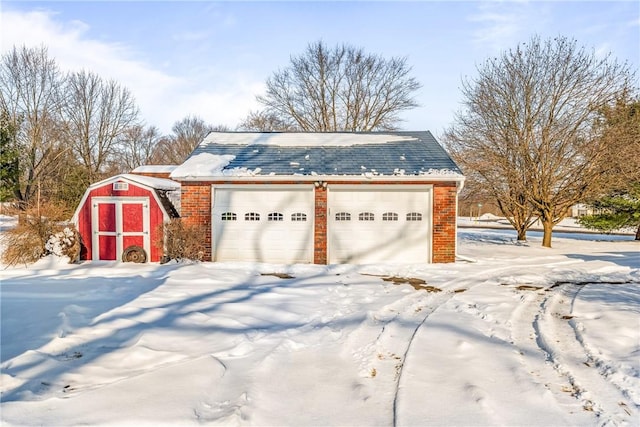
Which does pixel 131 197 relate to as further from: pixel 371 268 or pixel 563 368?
pixel 563 368

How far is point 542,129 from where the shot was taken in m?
14.2

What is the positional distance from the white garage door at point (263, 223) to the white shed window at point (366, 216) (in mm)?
1354

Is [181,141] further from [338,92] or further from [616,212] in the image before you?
[616,212]

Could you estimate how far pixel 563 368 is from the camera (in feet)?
11.2

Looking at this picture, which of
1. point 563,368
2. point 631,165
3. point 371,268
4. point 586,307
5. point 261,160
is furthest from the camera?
point 631,165

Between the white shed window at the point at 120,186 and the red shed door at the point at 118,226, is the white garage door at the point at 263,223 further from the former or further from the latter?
the white shed window at the point at 120,186

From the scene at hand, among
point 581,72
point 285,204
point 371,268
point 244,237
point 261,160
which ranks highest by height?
point 581,72

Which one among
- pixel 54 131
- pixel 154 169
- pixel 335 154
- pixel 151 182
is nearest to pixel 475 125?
pixel 335 154

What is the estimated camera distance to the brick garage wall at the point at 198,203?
10.1m

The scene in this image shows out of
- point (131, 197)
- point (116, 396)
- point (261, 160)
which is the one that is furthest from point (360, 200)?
point (116, 396)

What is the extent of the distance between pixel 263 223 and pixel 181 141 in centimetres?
3502

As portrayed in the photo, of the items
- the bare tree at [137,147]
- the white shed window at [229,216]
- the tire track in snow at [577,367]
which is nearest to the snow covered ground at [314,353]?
the tire track in snow at [577,367]

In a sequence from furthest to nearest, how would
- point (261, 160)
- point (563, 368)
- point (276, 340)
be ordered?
1. point (261, 160)
2. point (276, 340)
3. point (563, 368)

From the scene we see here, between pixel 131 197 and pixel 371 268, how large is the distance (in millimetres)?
6696
